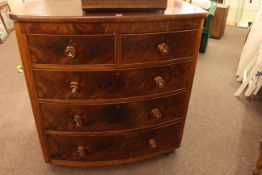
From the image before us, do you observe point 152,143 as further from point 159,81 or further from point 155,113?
point 159,81

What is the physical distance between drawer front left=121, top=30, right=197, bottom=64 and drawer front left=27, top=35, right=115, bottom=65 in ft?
0.23

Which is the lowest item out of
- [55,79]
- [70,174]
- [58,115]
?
[70,174]

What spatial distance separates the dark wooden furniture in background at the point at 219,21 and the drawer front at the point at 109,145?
9.25 feet

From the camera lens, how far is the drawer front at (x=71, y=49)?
0.87m

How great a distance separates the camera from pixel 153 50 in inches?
38.2

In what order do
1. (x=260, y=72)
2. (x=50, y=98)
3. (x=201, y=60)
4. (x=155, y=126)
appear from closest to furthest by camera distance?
1. (x=50, y=98)
2. (x=155, y=126)
3. (x=260, y=72)
4. (x=201, y=60)

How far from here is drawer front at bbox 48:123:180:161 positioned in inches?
46.1

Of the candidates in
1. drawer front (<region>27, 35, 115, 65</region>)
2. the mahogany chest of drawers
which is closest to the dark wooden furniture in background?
the mahogany chest of drawers

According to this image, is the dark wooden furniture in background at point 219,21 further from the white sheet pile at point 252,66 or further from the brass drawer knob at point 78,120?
the brass drawer knob at point 78,120

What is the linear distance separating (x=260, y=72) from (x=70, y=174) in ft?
5.87

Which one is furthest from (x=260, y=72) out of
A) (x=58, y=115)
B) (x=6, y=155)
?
(x=6, y=155)

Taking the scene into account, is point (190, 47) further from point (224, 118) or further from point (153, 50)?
point (224, 118)

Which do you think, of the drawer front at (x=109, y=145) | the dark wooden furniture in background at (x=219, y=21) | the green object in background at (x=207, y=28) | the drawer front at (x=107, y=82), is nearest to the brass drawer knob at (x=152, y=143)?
the drawer front at (x=109, y=145)

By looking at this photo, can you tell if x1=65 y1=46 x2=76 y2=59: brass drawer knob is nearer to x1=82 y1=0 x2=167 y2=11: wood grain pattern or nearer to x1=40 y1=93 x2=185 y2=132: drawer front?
x1=82 y1=0 x2=167 y2=11: wood grain pattern
